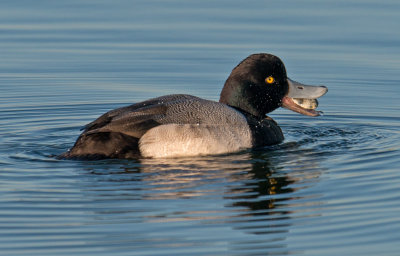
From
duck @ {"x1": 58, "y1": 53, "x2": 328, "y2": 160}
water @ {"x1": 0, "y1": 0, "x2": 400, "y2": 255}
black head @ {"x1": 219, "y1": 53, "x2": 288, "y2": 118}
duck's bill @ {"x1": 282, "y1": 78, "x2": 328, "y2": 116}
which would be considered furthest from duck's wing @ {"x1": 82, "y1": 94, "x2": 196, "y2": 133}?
duck's bill @ {"x1": 282, "y1": 78, "x2": 328, "y2": 116}

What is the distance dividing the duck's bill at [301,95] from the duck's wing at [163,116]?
1.12 meters

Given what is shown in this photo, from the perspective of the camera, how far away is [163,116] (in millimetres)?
9859

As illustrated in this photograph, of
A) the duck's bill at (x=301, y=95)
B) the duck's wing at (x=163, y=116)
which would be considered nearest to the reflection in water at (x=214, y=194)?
the duck's wing at (x=163, y=116)

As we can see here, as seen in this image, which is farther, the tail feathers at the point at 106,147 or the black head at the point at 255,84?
the black head at the point at 255,84

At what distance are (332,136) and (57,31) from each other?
21.7ft

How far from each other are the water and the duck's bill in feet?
1.13

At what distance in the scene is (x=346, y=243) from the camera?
7.13 m

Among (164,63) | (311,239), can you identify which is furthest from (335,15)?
(311,239)

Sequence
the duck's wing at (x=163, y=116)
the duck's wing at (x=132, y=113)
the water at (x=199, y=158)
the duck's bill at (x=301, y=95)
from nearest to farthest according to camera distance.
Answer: the water at (x=199, y=158) → the duck's wing at (x=163, y=116) → the duck's wing at (x=132, y=113) → the duck's bill at (x=301, y=95)

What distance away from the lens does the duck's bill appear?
11258 mm

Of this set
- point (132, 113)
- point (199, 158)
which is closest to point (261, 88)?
point (199, 158)

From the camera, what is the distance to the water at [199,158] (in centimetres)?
740

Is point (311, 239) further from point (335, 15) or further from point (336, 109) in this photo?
point (335, 15)

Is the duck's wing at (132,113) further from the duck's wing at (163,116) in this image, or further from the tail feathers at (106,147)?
the tail feathers at (106,147)
